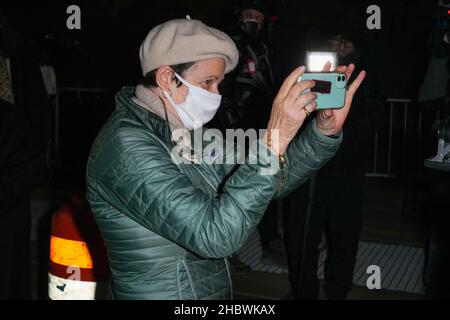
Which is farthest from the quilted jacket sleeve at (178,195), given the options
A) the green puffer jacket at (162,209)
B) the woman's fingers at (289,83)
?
the woman's fingers at (289,83)

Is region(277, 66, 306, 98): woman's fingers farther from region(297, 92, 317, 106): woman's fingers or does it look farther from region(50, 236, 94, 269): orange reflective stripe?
region(50, 236, 94, 269): orange reflective stripe

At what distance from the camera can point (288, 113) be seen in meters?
2.04

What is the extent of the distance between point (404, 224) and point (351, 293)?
2.29 m

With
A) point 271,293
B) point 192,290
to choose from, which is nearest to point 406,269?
point 271,293

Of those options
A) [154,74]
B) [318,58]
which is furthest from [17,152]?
[318,58]

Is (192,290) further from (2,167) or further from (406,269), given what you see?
(406,269)

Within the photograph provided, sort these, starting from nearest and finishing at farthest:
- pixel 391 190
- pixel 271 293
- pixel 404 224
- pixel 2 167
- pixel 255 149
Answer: pixel 255 149 < pixel 2 167 < pixel 271 293 < pixel 404 224 < pixel 391 190

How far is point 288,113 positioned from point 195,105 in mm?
397

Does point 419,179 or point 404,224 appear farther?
point 419,179

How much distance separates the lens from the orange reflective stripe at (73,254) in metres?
3.45

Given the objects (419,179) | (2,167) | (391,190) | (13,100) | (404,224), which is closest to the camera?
(2,167)

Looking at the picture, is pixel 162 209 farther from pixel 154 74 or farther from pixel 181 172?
pixel 154 74

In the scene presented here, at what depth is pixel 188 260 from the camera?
2215 millimetres

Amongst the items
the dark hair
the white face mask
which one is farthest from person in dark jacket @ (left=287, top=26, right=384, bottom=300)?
the dark hair
